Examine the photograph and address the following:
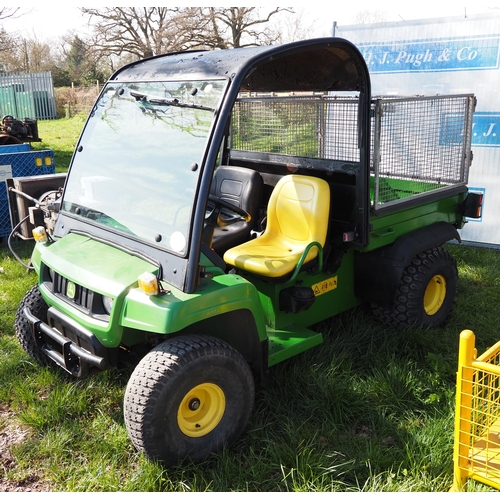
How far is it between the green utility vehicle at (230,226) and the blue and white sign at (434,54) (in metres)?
2.01

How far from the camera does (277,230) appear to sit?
3732mm

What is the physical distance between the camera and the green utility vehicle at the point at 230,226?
261cm

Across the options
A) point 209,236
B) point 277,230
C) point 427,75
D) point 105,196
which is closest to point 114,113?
point 105,196

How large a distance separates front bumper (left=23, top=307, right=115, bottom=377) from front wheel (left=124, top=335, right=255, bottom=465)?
Answer: 25cm

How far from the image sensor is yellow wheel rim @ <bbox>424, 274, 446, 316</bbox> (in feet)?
13.1

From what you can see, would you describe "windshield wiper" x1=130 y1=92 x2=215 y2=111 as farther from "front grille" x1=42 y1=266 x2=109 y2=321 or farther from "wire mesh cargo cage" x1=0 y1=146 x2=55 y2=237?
"wire mesh cargo cage" x1=0 y1=146 x2=55 y2=237

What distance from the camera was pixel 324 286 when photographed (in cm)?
359

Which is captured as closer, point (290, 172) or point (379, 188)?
point (379, 188)

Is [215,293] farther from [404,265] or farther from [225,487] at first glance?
[404,265]

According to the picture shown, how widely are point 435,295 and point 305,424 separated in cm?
164

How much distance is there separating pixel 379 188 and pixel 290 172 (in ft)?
2.05

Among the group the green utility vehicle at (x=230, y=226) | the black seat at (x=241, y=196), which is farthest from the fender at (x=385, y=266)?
the black seat at (x=241, y=196)

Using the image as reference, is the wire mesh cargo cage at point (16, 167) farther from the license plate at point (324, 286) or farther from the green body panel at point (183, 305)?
the green body panel at point (183, 305)

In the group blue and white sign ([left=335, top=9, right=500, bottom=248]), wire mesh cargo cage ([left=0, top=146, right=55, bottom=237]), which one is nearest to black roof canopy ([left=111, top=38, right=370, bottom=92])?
blue and white sign ([left=335, top=9, right=500, bottom=248])
